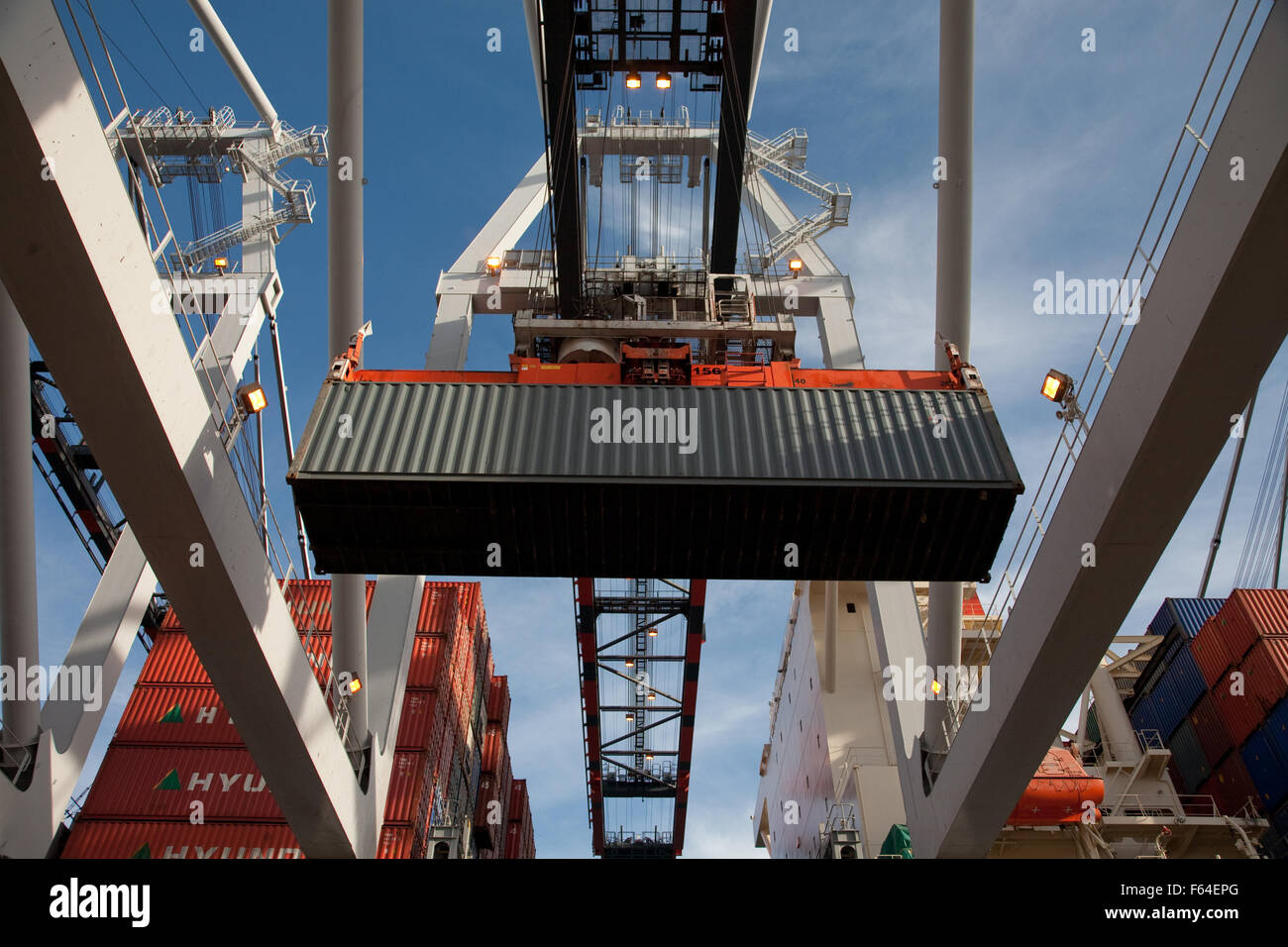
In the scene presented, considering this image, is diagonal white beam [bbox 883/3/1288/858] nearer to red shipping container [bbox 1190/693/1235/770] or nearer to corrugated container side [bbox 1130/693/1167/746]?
red shipping container [bbox 1190/693/1235/770]

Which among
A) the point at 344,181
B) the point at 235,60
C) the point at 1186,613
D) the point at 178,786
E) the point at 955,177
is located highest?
the point at 235,60

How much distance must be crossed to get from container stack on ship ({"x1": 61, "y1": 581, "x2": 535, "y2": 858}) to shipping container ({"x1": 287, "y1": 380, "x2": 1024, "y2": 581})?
6.10 meters

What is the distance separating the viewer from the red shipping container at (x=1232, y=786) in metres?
19.1

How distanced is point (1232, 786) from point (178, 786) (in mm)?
21617

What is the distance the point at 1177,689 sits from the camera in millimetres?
22453

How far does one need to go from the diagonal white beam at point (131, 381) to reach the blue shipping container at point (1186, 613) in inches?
861

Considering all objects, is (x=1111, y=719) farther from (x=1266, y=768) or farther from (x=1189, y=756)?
(x=1266, y=768)

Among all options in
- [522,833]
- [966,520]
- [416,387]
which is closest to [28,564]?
[416,387]

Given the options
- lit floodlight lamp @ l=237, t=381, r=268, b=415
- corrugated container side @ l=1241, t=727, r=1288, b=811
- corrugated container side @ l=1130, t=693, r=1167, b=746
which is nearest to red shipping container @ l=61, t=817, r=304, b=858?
lit floodlight lamp @ l=237, t=381, r=268, b=415

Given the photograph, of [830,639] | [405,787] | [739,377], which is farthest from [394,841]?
[830,639]

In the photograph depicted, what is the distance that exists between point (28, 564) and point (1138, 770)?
19967 mm

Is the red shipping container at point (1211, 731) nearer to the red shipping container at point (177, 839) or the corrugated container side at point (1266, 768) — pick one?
the corrugated container side at point (1266, 768)

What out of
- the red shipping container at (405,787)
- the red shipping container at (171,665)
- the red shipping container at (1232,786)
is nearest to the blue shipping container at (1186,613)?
the red shipping container at (1232,786)
